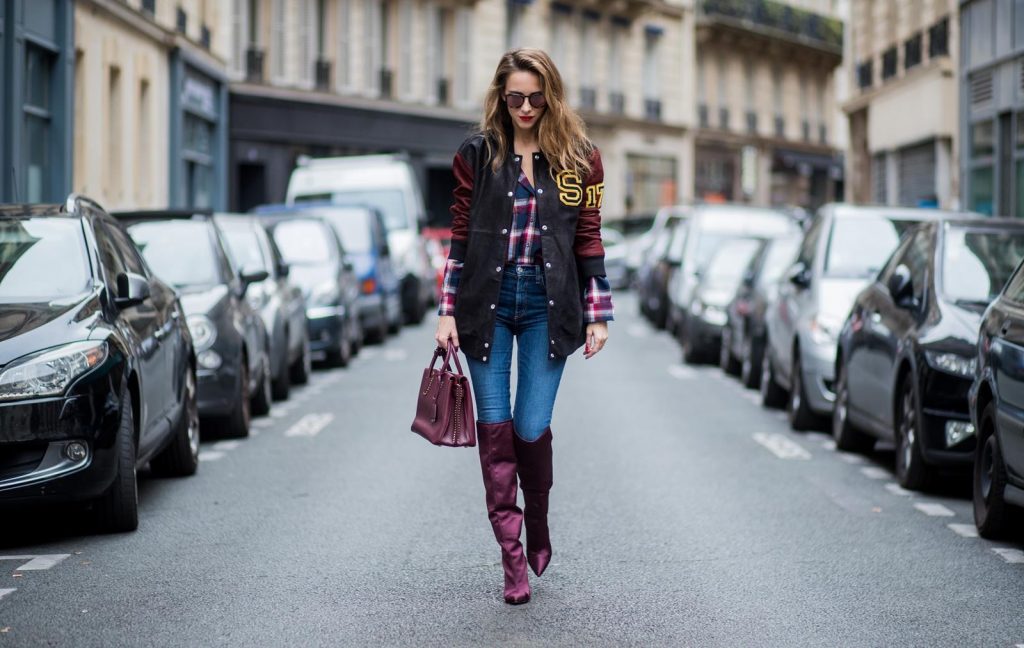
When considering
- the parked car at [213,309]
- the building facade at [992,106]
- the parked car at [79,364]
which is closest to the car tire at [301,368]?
the parked car at [213,309]

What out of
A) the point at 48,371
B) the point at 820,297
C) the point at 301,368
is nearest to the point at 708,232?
the point at 301,368

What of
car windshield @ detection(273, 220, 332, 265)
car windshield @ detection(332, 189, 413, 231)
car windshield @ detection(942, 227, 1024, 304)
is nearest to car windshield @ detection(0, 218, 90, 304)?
car windshield @ detection(942, 227, 1024, 304)

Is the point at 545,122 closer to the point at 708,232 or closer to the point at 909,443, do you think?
the point at 909,443

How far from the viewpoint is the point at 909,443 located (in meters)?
10.0

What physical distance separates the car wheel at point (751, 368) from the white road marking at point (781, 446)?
397 centimetres

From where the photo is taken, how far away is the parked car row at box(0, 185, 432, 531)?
775 cm

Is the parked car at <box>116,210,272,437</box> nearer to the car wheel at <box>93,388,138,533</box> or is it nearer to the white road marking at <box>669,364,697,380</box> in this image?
the car wheel at <box>93,388,138,533</box>

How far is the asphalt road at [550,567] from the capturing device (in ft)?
20.2

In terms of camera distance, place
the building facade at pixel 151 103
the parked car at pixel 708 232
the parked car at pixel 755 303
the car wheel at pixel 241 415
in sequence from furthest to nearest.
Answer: the building facade at pixel 151 103 → the parked car at pixel 708 232 → the parked car at pixel 755 303 → the car wheel at pixel 241 415

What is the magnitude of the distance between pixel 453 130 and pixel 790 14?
68.5 feet

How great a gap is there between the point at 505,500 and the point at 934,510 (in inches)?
Result: 140

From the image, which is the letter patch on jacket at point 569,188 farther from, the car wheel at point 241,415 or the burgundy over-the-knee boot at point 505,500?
the car wheel at point 241,415

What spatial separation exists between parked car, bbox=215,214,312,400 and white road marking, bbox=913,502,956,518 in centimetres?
623

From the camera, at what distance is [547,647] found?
19.1 ft
